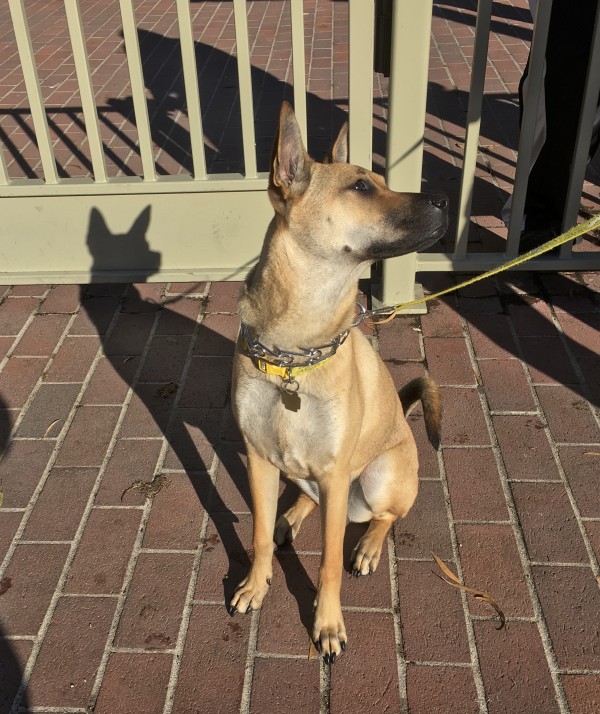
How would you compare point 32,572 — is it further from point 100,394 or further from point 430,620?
point 430,620

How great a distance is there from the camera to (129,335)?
4488 millimetres

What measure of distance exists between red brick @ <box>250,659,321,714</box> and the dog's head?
152 cm

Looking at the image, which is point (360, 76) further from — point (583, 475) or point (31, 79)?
point (583, 475)

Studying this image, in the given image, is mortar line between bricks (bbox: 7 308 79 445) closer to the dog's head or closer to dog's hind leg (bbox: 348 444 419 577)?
dog's hind leg (bbox: 348 444 419 577)

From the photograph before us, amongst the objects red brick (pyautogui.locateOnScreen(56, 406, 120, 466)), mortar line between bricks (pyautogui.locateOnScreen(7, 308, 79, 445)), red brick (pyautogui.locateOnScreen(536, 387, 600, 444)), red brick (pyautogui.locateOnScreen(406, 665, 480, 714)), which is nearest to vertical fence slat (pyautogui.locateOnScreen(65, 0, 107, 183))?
mortar line between bricks (pyautogui.locateOnScreen(7, 308, 79, 445))

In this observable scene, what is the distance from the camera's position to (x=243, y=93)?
4.35 metres

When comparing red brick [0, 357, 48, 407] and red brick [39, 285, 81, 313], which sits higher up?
red brick [39, 285, 81, 313]

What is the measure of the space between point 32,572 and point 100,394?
120cm

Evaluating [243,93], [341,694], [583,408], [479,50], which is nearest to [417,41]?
[479,50]

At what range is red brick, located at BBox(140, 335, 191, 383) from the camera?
13.6 ft

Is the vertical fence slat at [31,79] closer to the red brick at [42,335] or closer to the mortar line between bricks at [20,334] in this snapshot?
the mortar line between bricks at [20,334]

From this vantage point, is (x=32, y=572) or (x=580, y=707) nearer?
(x=580, y=707)

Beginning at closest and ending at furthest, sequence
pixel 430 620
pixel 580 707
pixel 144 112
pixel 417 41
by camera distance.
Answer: pixel 580 707
pixel 430 620
pixel 417 41
pixel 144 112

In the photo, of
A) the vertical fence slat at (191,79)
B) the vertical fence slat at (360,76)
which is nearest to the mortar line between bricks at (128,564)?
the vertical fence slat at (191,79)
